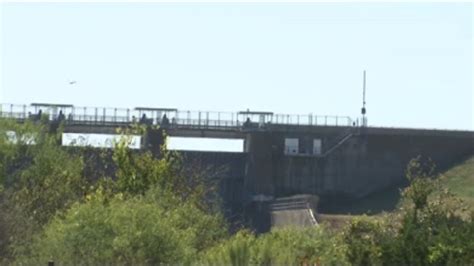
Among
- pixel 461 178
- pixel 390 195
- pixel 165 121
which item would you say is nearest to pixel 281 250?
pixel 390 195

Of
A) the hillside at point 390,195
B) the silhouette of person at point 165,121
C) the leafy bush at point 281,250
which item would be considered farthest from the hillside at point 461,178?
the leafy bush at point 281,250

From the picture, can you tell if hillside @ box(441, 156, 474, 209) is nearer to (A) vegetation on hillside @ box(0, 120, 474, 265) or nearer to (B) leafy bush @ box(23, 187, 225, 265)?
(A) vegetation on hillside @ box(0, 120, 474, 265)

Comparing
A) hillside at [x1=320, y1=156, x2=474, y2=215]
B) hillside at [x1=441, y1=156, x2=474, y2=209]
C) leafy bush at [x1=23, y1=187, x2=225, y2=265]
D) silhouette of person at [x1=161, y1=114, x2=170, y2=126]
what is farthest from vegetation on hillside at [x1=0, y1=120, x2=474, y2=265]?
silhouette of person at [x1=161, y1=114, x2=170, y2=126]

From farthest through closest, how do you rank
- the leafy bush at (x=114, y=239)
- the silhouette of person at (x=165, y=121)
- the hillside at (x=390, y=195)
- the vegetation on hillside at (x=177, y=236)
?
the silhouette of person at (x=165, y=121) < the hillside at (x=390, y=195) < the vegetation on hillside at (x=177, y=236) < the leafy bush at (x=114, y=239)

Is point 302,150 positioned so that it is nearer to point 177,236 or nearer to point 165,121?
point 165,121

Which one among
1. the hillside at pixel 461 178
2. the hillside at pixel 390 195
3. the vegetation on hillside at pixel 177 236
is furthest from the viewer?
the hillside at pixel 390 195

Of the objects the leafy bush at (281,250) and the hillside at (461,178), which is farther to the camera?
the hillside at (461,178)

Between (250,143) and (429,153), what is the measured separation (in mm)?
13216

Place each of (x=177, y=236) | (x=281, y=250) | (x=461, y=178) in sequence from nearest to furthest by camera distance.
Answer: (x=177, y=236), (x=281, y=250), (x=461, y=178)

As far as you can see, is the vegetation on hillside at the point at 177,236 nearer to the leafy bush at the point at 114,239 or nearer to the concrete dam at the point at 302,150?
the leafy bush at the point at 114,239

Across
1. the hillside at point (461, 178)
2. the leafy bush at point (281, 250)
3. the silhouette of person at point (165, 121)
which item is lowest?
the leafy bush at point (281, 250)

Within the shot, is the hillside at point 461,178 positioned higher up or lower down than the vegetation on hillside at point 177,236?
higher up

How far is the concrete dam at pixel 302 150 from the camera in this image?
97.4 meters

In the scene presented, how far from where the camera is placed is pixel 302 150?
99.4m
